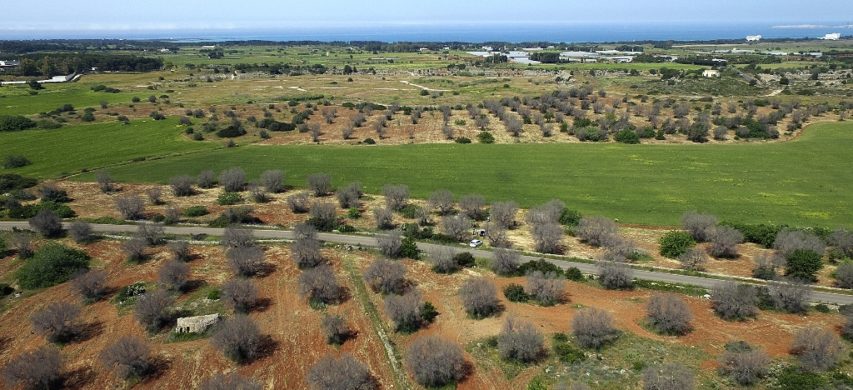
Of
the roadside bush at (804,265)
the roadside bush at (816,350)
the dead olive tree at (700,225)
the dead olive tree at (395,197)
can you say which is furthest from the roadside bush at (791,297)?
the dead olive tree at (395,197)

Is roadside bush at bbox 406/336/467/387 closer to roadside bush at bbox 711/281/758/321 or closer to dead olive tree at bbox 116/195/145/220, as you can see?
roadside bush at bbox 711/281/758/321

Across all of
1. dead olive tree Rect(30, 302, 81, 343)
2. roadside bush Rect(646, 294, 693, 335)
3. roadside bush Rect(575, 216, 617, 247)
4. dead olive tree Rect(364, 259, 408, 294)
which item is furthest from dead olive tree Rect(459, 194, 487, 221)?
dead olive tree Rect(30, 302, 81, 343)

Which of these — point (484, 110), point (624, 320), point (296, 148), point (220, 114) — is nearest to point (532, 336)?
point (624, 320)

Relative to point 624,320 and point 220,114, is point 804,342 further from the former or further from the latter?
point 220,114

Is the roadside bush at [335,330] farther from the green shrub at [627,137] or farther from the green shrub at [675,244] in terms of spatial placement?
the green shrub at [627,137]

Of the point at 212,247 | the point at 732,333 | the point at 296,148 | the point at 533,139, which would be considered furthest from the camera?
the point at 533,139
